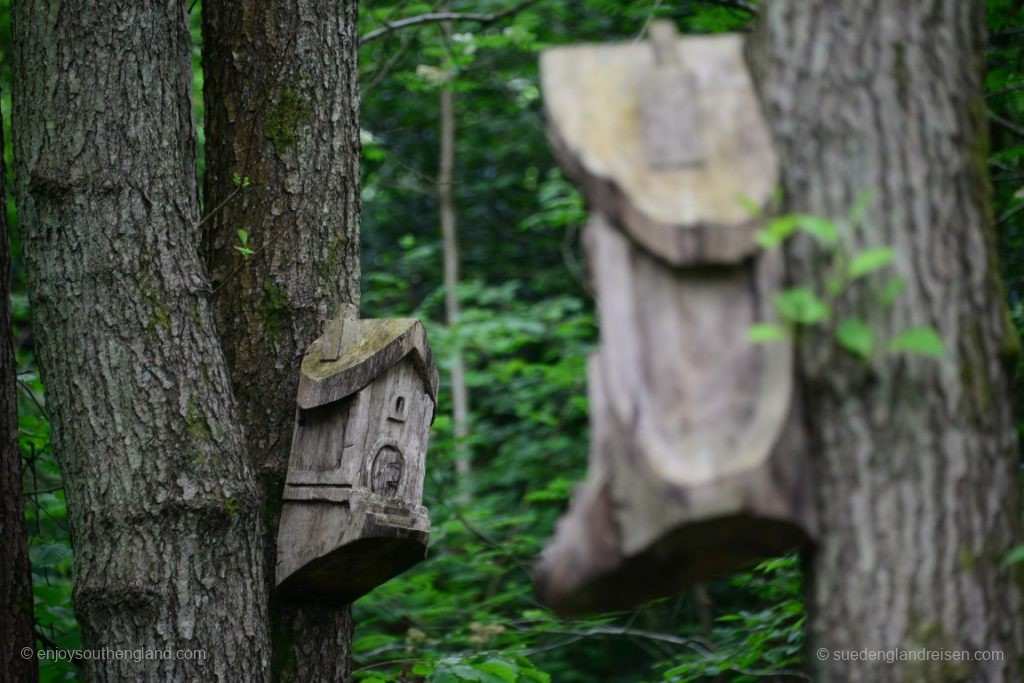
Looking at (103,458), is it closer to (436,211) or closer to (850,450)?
(850,450)

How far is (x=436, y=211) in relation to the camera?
1035cm

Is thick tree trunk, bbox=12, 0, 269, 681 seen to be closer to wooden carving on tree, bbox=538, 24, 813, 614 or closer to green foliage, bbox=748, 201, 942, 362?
wooden carving on tree, bbox=538, 24, 813, 614

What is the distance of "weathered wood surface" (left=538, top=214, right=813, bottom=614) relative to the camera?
5.02 feet

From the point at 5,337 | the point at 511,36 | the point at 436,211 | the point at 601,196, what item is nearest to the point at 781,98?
the point at 601,196

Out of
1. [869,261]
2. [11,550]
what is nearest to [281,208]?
[11,550]

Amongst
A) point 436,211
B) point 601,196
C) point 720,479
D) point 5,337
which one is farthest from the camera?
point 436,211

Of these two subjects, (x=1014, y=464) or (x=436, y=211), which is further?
(x=436, y=211)

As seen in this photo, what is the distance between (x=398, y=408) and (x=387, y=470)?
185 millimetres

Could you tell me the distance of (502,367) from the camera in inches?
271

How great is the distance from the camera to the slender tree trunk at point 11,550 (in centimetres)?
286

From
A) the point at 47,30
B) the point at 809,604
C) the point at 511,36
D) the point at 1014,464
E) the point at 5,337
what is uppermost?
the point at 511,36

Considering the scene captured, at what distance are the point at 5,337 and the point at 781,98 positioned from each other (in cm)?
233

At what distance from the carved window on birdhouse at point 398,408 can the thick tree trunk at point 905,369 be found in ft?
5.04

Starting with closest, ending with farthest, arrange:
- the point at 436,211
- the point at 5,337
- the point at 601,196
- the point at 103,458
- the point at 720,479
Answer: the point at 720,479, the point at 601,196, the point at 103,458, the point at 5,337, the point at 436,211
